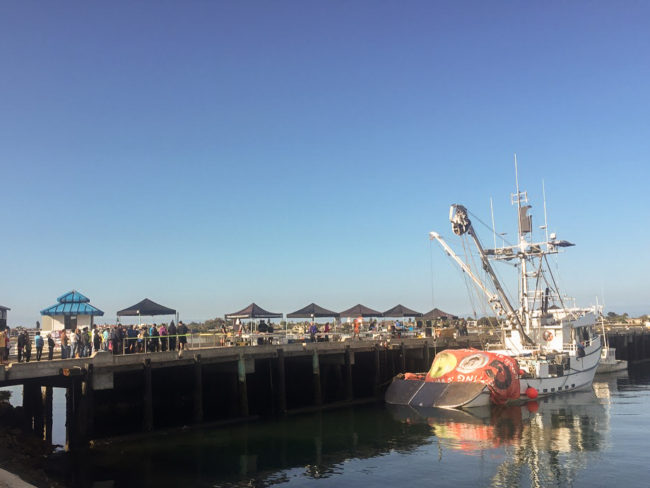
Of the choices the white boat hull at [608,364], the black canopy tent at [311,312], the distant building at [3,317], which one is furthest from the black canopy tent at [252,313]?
the white boat hull at [608,364]

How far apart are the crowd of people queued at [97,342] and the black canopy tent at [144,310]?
40.1 inches

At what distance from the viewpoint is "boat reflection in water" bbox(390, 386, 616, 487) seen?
21.5 metres

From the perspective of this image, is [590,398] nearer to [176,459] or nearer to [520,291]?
[520,291]

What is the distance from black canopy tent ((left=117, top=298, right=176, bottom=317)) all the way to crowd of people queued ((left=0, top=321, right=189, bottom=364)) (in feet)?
3.34

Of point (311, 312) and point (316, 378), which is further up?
point (311, 312)

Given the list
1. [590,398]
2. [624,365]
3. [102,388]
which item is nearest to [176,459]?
[102,388]

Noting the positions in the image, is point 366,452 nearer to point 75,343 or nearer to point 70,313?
point 75,343

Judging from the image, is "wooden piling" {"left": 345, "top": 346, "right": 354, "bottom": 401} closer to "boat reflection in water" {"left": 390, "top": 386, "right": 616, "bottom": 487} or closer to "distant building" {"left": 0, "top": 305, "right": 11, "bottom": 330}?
"boat reflection in water" {"left": 390, "top": 386, "right": 616, "bottom": 487}

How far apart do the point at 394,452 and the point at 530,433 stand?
796 centimetres

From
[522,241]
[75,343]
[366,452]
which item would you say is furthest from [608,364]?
[75,343]

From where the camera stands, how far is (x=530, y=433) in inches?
1107

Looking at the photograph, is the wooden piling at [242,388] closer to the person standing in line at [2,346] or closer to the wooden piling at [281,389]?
the wooden piling at [281,389]

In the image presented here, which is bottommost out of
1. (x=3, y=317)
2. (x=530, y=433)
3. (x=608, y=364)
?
(x=608, y=364)

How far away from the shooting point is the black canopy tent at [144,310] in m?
33.3
